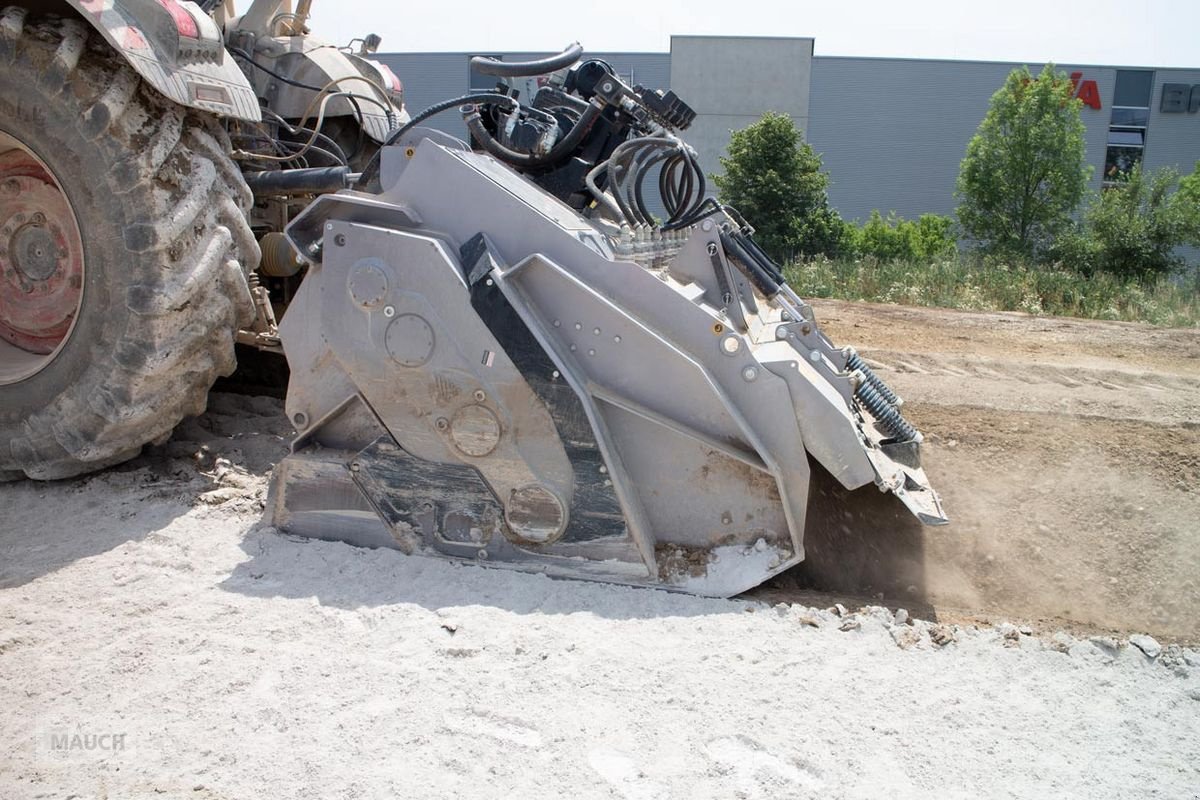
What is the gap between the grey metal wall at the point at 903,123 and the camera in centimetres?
3019

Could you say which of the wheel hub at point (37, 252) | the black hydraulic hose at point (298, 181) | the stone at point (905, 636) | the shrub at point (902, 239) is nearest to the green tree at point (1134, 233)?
the shrub at point (902, 239)

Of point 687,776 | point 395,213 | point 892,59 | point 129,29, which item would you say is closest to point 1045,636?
point 687,776

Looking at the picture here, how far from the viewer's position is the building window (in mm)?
29766

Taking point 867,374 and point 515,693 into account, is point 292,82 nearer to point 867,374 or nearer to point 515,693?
point 867,374

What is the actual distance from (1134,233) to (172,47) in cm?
1933

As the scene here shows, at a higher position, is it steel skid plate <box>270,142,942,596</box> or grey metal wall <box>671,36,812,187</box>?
grey metal wall <box>671,36,812,187</box>

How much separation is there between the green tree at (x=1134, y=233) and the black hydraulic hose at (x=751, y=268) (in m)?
16.5

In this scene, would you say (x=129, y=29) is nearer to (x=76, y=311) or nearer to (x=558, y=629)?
(x=76, y=311)

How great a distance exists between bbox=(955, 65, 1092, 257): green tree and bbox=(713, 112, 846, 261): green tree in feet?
14.9

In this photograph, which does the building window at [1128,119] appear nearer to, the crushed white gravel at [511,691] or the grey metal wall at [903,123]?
the grey metal wall at [903,123]

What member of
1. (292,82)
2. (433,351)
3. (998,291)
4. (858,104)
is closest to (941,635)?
(433,351)

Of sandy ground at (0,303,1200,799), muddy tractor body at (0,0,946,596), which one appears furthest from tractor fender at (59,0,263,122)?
sandy ground at (0,303,1200,799)

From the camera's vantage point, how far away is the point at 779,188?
19.9 meters

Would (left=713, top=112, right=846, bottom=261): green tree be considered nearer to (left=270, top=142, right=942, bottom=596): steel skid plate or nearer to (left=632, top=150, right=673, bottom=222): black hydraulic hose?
(left=632, top=150, right=673, bottom=222): black hydraulic hose
